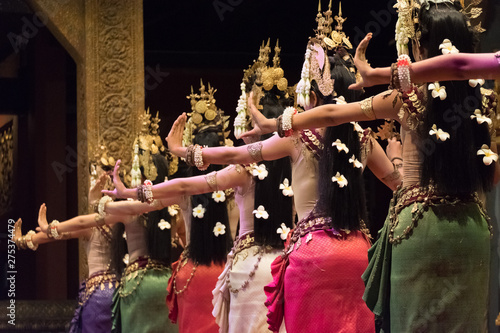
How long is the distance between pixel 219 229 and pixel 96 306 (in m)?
1.55

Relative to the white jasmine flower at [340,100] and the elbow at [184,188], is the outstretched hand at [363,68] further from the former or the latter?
the elbow at [184,188]

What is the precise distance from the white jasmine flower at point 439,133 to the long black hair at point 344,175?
757mm

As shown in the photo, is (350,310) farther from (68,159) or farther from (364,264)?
(68,159)

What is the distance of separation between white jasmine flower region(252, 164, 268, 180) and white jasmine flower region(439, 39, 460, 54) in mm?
1615

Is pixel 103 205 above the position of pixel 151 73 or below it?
below

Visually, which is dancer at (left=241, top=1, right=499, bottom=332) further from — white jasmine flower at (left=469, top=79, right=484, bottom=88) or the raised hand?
the raised hand

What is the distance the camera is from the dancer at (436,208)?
9.12 ft

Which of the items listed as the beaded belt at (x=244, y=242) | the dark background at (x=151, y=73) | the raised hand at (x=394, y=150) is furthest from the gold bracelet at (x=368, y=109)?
the dark background at (x=151, y=73)

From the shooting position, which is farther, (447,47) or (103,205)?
(103,205)

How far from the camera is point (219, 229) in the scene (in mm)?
5062

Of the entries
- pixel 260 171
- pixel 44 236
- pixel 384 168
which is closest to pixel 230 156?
pixel 260 171

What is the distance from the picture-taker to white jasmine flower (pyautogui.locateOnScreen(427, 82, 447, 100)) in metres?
2.83

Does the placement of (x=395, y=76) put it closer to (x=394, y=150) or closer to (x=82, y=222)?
(x=394, y=150)

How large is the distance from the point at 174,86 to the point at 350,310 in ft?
19.8
